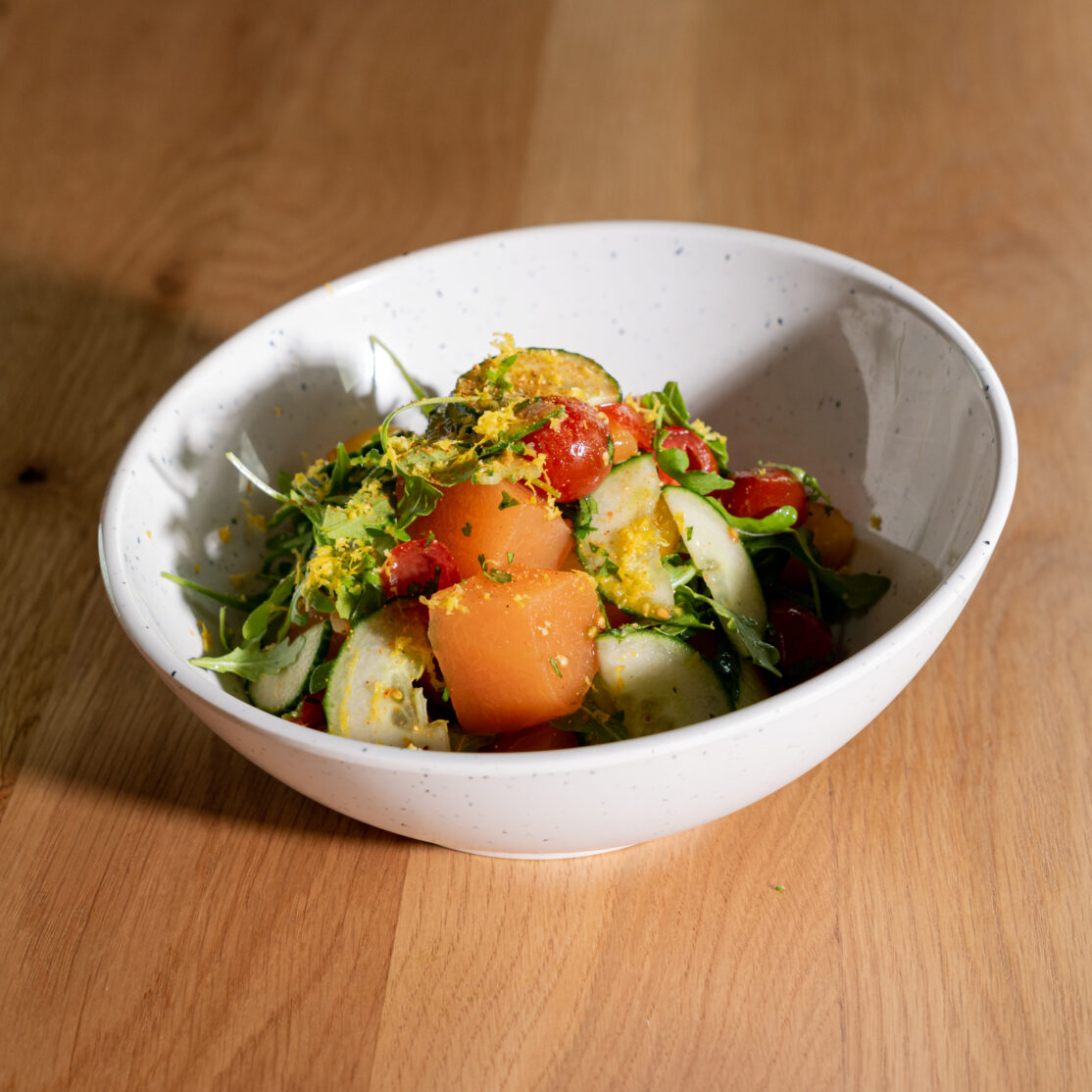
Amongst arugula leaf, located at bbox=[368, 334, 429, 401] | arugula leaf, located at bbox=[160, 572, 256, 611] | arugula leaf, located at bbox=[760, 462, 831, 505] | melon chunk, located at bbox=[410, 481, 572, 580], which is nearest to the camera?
melon chunk, located at bbox=[410, 481, 572, 580]

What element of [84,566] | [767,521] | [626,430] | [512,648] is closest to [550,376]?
[626,430]

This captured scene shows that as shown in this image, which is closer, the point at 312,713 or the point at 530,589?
the point at 530,589

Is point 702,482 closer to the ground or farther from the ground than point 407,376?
farther from the ground

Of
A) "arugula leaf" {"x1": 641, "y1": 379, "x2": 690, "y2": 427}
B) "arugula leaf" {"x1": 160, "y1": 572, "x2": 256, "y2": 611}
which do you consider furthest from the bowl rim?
"arugula leaf" {"x1": 641, "y1": 379, "x2": 690, "y2": 427}

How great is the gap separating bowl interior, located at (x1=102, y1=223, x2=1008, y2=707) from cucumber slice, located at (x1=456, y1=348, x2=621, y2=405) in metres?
0.23

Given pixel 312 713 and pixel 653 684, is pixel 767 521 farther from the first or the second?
pixel 312 713

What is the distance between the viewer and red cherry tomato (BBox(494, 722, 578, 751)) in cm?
126

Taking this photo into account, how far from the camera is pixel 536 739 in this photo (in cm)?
127

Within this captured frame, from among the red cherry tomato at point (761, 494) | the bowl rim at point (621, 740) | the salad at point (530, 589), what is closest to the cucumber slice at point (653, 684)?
the salad at point (530, 589)

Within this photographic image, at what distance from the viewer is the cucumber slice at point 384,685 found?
48.8 inches

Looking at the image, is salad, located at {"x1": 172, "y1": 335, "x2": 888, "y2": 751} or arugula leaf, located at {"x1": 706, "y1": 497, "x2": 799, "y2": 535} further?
arugula leaf, located at {"x1": 706, "y1": 497, "x2": 799, "y2": 535}

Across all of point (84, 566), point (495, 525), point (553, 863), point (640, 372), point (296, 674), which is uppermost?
point (495, 525)

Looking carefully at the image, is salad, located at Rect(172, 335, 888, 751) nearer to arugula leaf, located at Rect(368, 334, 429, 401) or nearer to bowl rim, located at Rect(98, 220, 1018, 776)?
bowl rim, located at Rect(98, 220, 1018, 776)

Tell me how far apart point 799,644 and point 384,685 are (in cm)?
56
